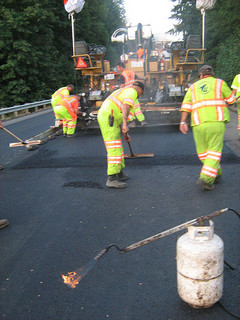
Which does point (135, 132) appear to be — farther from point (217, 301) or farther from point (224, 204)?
point (217, 301)

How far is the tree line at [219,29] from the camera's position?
1815 centimetres

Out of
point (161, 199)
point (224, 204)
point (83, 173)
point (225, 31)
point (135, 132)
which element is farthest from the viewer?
point (225, 31)

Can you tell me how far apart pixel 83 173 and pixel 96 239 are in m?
2.79

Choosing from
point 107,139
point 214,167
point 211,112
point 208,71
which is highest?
point 208,71

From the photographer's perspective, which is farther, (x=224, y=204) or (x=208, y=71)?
(x=208, y=71)

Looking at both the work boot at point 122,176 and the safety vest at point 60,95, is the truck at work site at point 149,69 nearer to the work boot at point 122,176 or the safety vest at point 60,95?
the safety vest at point 60,95

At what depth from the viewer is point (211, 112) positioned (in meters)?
4.92

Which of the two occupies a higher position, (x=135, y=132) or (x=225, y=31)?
(x=225, y=31)

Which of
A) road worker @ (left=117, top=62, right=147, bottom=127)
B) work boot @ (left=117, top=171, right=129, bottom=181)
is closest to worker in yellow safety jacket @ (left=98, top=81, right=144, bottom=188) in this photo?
work boot @ (left=117, top=171, right=129, bottom=181)

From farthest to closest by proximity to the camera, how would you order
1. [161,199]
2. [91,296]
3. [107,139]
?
[107,139] → [161,199] → [91,296]

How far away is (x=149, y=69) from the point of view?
38.9 ft

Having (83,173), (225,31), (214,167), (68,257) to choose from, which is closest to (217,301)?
(68,257)

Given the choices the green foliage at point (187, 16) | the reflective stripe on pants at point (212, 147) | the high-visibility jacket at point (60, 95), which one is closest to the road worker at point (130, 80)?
the high-visibility jacket at point (60, 95)

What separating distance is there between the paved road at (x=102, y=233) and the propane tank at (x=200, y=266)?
13 cm
